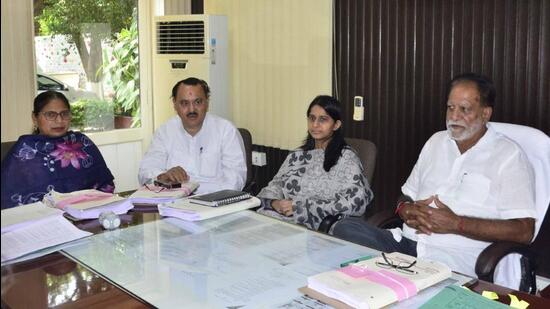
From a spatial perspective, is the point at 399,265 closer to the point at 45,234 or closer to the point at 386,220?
the point at 386,220

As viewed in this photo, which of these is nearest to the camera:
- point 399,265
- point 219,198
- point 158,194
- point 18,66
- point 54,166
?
point 399,265

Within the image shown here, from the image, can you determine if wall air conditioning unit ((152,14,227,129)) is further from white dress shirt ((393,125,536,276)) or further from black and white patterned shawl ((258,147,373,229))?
white dress shirt ((393,125,536,276))

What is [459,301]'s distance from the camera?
1.42 metres

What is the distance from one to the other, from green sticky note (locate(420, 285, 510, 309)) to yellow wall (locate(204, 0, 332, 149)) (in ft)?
8.52

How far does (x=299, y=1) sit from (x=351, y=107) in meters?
0.91

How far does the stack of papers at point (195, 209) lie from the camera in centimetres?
230

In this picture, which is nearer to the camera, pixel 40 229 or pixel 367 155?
pixel 40 229

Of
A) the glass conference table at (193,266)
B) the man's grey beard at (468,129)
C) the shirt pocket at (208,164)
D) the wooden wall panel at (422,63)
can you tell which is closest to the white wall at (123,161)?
the shirt pocket at (208,164)

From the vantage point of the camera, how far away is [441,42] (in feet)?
10.6

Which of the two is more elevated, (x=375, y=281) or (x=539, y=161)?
(x=539, y=161)

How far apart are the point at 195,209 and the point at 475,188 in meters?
1.18

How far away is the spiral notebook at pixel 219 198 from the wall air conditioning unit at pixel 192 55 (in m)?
2.10

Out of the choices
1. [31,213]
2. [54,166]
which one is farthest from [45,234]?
[54,166]

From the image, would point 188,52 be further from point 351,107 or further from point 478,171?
point 478,171
